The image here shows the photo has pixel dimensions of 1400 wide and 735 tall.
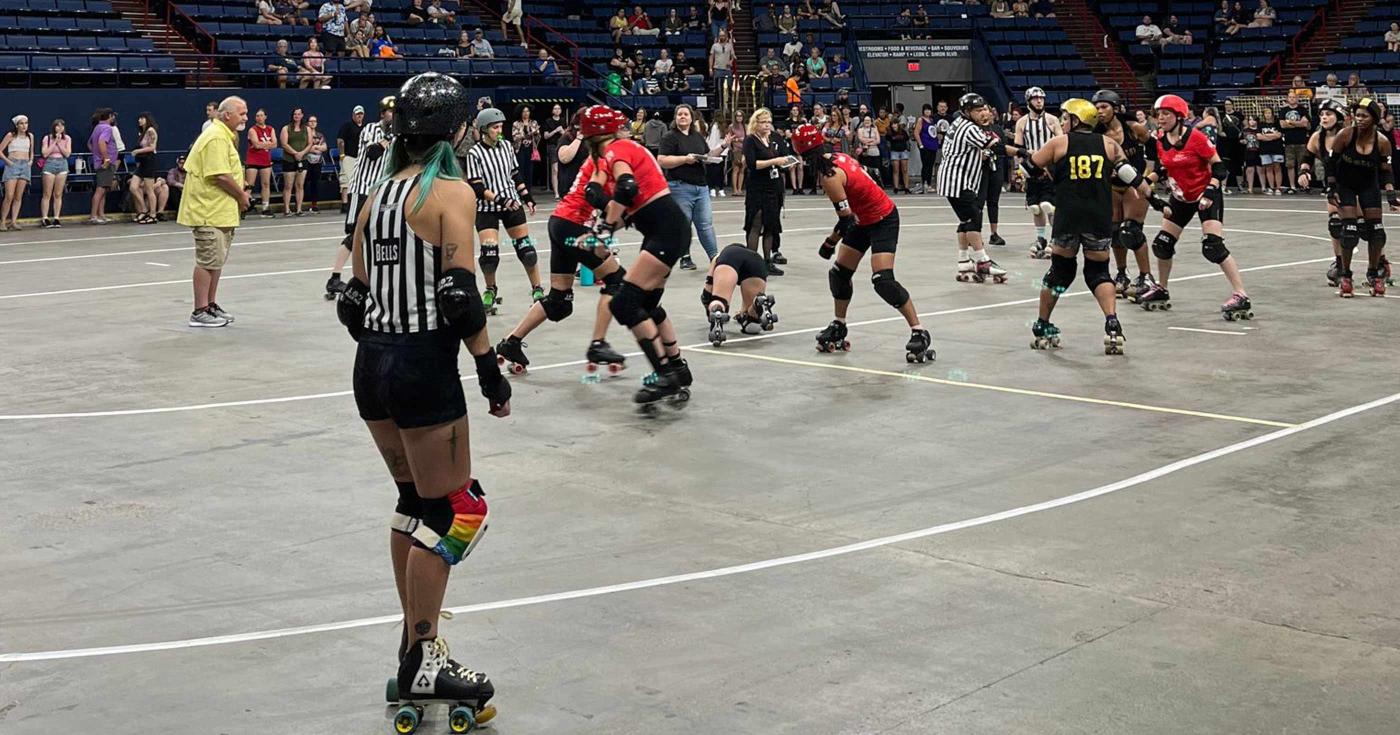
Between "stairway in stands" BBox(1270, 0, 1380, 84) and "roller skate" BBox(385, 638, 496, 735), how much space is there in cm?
3070

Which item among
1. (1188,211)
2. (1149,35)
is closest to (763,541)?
(1188,211)

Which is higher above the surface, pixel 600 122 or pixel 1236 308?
pixel 600 122

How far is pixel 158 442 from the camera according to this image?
8680 millimetres

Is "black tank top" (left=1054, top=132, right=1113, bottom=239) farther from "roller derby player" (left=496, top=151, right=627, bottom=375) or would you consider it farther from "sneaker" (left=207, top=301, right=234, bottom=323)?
"sneaker" (left=207, top=301, right=234, bottom=323)

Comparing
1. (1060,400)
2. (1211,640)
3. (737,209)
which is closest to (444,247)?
(1211,640)

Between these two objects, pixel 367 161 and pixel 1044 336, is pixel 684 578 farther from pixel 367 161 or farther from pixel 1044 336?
pixel 367 161

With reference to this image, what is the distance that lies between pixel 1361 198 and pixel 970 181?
3.71 meters

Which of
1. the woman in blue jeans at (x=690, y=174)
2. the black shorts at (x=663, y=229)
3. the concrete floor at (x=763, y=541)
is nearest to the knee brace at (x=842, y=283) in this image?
the concrete floor at (x=763, y=541)

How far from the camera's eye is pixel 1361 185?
1397cm

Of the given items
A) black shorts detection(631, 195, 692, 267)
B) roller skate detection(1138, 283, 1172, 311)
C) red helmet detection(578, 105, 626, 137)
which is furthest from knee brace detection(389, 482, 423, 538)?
roller skate detection(1138, 283, 1172, 311)

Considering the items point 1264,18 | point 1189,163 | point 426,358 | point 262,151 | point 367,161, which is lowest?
point 426,358

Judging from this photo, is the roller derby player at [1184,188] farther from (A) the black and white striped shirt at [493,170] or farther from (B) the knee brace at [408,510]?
(B) the knee brace at [408,510]

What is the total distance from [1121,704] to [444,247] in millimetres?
2444

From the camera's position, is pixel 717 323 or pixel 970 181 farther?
pixel 970 181
